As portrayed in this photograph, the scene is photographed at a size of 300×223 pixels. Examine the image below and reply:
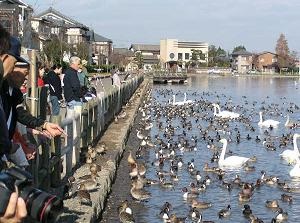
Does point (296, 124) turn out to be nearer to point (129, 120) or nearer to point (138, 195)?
point (129, 120)

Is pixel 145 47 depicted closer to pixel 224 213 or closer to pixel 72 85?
pixel 72 85

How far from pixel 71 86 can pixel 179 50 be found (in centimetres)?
15495

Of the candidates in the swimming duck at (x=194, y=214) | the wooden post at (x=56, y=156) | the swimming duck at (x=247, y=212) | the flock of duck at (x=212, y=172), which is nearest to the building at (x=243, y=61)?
the flock of duck at (x=212, y=172)

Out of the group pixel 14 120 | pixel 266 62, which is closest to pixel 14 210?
pixel 14 120

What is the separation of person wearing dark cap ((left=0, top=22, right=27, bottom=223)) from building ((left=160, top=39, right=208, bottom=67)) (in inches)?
6181

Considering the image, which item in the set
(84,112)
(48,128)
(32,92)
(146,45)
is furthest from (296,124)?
(146,45)

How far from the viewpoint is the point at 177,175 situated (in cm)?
1616

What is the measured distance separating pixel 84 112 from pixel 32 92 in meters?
4.58

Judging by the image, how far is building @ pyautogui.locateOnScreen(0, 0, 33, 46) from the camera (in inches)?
1536

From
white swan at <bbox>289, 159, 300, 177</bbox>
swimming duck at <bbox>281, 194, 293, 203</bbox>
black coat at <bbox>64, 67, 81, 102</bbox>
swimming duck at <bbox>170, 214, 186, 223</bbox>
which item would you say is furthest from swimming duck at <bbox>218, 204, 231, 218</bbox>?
white swan at <bbox>289, 159, 300, 177</bbox>

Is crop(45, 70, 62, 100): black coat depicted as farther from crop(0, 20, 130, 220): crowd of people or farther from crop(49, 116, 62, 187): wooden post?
crop(0, 20, 130, 220): crowd of people

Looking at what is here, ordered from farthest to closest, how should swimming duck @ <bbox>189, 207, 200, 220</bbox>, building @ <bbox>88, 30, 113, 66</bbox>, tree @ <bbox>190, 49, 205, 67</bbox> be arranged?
tree @ <bbox>190, 49, 205, 67</bbox> → building @ <bbox>88, 30, 113, 66</bbox> → swimming duck @ <bbox>189, 207, 200, 220</bbox>

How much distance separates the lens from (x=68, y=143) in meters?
11.3

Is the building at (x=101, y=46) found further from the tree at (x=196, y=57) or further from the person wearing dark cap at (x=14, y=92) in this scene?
the person wearing dark cap at (x=14, y=92)
